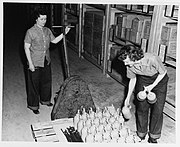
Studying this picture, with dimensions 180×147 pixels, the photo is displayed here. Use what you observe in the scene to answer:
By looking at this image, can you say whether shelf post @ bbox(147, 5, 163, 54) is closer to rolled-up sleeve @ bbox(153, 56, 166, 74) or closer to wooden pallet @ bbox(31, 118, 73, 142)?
rolled-up sleeve @ bbox(153, 56, 166, 74)

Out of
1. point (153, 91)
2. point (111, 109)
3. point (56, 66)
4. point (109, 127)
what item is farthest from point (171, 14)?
point (56, 66)

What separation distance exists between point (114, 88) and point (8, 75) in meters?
1.31

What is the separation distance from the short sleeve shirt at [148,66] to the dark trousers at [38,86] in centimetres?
83

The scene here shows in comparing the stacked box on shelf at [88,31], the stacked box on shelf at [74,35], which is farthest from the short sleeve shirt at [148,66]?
the stacked box on shelf at [74,35]

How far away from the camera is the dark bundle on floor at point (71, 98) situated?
6.28 feet

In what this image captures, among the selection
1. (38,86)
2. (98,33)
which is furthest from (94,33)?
(38,86)

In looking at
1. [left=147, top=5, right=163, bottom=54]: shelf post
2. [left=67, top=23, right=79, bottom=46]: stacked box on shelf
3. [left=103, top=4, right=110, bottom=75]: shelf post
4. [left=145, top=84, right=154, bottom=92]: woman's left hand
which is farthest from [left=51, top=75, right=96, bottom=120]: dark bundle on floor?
[left=67, top=23, right=79, bottom=46]: stacked box on shelf

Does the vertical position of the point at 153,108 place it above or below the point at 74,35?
below

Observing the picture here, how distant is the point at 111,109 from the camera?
197 cm

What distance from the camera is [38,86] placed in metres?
2.20

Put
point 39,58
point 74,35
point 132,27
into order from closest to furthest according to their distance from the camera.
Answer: point 39,58, point 132,27, point 74,35

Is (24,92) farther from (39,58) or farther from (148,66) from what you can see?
(148,66)

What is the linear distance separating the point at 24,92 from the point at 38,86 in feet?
1.67

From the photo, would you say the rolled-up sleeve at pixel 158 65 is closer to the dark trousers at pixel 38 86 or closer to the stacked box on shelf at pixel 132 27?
the stacked box on shelf at pixel 132 27
